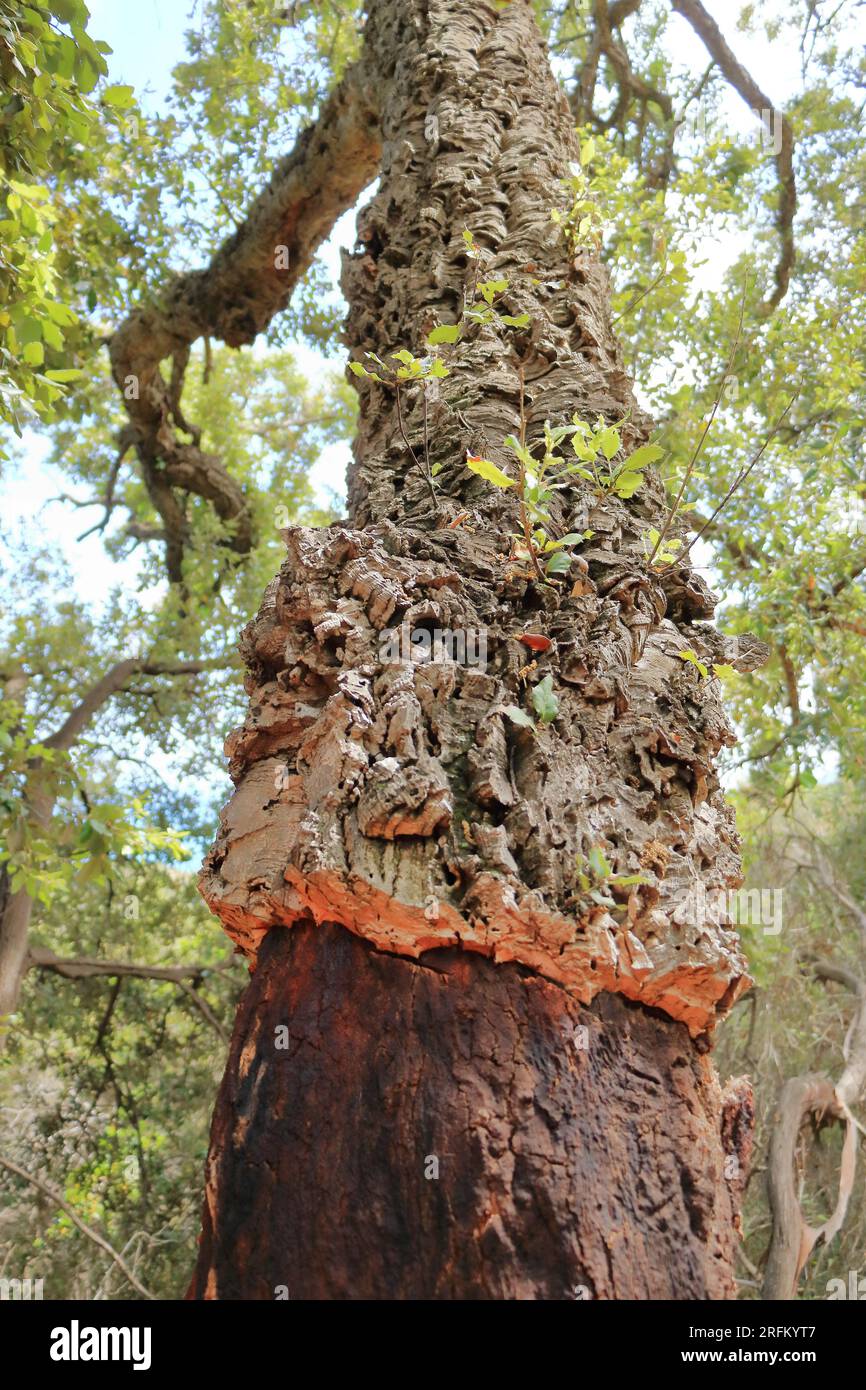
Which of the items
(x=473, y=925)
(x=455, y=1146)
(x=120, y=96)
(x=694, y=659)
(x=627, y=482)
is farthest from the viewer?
(x=120, y=96)

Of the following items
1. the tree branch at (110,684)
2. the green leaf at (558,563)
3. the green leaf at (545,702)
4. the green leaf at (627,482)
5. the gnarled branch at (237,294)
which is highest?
the gnarled branch at (237,294)

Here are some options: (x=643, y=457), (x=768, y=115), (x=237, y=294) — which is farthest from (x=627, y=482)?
(x=768, y=115)

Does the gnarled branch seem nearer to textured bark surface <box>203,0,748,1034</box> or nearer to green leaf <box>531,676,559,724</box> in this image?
textured bark surface <box>203,0,748,1034</box>

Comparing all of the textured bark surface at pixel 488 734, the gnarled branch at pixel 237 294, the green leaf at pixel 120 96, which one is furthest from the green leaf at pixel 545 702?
the gnarled branch at pixel 237 294

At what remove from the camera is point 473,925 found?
132cm

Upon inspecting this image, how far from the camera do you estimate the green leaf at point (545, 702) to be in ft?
5.00

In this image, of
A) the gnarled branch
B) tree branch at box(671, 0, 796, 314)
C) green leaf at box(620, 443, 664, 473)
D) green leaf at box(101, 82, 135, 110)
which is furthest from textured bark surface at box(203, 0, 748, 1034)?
tree branch at box(671, 0, 796, 314)

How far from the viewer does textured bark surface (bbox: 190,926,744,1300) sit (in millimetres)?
1167

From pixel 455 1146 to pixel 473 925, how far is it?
10.3 inches

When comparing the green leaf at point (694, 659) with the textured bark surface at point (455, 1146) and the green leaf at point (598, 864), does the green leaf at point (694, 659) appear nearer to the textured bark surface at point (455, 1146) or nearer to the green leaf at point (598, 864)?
the green leaf at point (598, 864)

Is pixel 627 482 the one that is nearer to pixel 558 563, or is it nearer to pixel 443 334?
pixel 558 563

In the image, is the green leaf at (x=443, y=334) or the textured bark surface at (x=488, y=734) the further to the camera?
the green leaf at (x=443, y=334)

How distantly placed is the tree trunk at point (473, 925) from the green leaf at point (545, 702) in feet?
0.13
